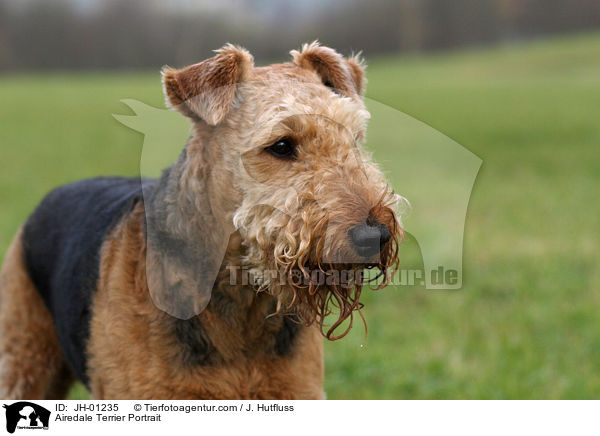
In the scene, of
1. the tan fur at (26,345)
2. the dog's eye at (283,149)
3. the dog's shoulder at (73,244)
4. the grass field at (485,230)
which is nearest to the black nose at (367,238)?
the dog's eye at (283,149)

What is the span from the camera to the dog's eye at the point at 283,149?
2.21m

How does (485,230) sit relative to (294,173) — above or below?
above

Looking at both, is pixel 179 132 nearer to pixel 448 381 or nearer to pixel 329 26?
pixel 448 381

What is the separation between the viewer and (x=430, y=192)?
2.80 metres

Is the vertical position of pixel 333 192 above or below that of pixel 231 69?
below

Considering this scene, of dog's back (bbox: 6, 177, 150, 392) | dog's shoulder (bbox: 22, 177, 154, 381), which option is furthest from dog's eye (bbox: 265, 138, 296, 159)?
dog's back (bbox: 6, 177, 150, 392)

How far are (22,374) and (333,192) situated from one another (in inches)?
77.3

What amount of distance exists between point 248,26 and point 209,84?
4.65 m

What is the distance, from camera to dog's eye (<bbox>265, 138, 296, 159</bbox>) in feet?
7.23

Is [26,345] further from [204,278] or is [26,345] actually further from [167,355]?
[204,278]

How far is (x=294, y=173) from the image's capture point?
2.18 meters

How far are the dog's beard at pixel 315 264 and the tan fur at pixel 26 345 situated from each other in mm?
1479

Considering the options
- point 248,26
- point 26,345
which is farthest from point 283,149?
point 248,26

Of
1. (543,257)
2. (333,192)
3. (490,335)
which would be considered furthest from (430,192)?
(543,257)
